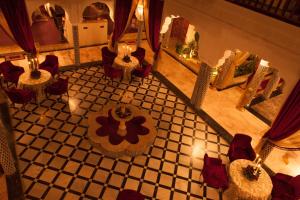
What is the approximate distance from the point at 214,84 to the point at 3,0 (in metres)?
7.19

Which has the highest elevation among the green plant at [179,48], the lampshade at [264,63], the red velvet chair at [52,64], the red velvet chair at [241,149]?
the lampshade at [264,63]

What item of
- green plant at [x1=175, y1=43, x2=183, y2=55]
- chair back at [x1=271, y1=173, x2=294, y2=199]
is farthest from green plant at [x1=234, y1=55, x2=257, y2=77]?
chair back at [x1=271, y1=173, x2=294, y2=199]

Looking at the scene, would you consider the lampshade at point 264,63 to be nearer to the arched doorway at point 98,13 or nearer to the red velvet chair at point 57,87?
the red velvet chair at point 57,87

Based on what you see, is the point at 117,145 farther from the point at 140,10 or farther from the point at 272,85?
the point at 272,85

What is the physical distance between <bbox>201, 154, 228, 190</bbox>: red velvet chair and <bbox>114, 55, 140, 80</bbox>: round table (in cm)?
427

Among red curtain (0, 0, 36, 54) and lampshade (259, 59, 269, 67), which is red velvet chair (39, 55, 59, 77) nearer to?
red curtain (0, 0, 36, 54)

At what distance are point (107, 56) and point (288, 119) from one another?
19.0 feet

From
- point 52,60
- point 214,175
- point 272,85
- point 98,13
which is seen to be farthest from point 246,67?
point 98,13

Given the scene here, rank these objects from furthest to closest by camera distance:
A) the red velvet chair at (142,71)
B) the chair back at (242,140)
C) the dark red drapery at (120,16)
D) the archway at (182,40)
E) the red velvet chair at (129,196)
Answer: the archway at (182,40) → the red velvet chair at (142,71) → the dark red drapery at (120,16) → the chair back at (242,140) → the red velvet chair at (129,196)

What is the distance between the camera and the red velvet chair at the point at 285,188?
17.2 ft

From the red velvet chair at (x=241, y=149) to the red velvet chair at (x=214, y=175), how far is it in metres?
0.58

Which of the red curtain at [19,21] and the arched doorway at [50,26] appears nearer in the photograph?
the red curtain at [19,21]

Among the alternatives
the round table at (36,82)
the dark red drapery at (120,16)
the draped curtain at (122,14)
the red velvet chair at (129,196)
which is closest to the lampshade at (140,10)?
the draped curtain at (122,14)

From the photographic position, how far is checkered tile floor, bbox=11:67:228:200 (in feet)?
18.1
